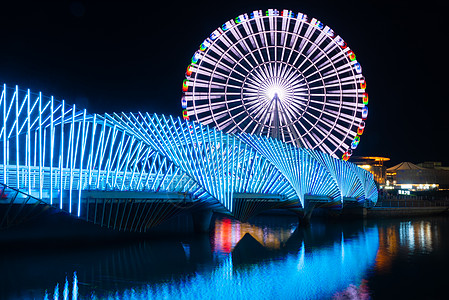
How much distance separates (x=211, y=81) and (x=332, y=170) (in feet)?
59.3

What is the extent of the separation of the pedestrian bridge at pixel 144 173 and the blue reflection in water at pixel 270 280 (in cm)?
599

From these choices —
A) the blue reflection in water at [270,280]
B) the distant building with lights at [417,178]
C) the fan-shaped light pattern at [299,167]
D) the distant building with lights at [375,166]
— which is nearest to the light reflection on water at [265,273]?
the blue reflection in water at [270,280]

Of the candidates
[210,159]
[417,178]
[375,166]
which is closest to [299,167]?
[210,159]

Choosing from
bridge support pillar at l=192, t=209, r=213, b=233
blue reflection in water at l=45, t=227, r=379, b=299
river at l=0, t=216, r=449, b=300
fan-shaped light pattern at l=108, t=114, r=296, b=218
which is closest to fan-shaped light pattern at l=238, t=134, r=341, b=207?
fan-shaped light pattern at l=108, t=114, r=296, b=218

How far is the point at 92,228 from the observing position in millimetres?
45188

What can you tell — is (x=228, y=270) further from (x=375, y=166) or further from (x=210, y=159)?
(x=375, y=166)

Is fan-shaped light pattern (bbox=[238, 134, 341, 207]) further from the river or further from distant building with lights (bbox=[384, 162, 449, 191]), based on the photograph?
distant building with lights (bbox=[384, 162, 449, 191])

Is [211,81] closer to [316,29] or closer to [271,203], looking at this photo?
[316,29]

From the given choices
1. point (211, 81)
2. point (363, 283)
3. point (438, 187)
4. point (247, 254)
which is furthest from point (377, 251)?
point (438, 187)

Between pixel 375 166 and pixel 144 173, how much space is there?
386 ft

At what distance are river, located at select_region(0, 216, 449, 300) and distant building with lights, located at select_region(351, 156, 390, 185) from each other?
108m

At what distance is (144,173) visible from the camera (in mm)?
39188

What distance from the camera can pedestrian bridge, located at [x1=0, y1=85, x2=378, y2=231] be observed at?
87.3 ft

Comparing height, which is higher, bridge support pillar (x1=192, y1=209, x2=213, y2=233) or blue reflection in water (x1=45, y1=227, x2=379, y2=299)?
bridge support pillar (x1=192, y1=209, x2=213, y2=233)
